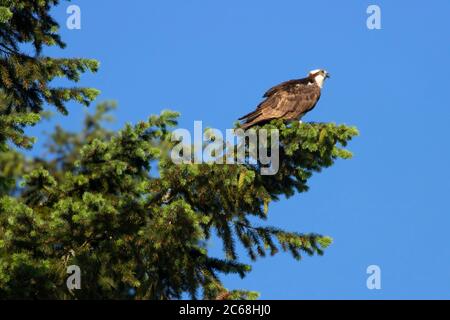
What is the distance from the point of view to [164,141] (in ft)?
42.5

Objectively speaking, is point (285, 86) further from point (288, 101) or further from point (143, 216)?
point (143, 216)

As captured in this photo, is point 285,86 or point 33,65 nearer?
point 33,65

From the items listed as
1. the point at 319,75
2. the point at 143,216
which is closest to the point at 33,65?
the point at 143,216

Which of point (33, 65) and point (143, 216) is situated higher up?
point (33, 65)

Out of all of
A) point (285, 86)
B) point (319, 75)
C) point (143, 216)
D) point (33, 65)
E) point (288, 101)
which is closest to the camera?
point (143, 216)

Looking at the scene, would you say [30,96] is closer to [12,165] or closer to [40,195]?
[40,195]

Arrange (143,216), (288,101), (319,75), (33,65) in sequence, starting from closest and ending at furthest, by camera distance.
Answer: (143,216)
(33,65)
(288,101)
(319,75)

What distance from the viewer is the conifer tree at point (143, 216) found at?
11.8 meters

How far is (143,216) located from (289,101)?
4.97 m

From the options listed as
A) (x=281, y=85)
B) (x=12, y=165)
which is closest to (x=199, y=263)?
(x=281, y=85)

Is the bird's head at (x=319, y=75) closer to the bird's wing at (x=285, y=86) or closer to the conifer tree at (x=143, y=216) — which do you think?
the bird's wing at (x=285, y=86)

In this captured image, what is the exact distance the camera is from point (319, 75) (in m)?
18.7

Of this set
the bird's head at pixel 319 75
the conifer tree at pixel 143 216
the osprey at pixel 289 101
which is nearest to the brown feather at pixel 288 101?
the osprey at pixel 289 101
